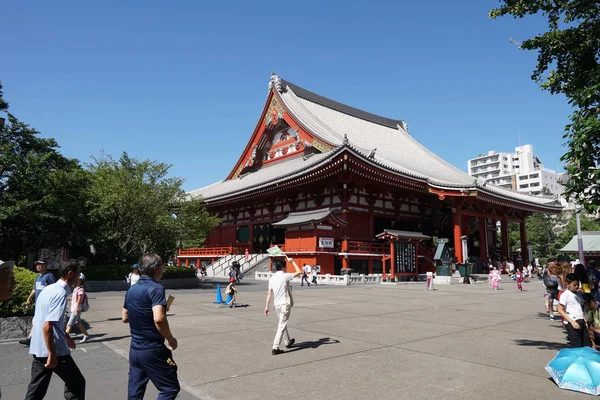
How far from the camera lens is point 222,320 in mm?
11156

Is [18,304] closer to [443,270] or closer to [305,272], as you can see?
[305,272]

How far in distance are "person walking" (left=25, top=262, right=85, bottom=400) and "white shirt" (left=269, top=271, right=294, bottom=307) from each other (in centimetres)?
379

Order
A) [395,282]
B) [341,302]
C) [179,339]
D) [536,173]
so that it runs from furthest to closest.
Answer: [536,173] < [395,282] < [341,302] < [179,339]

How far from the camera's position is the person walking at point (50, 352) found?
414cm

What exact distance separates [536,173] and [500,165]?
14.6 meters

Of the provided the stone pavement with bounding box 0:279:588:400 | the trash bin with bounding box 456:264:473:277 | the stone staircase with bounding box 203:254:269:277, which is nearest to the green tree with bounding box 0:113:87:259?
the stone pavement with bounding box 0:279:588:400

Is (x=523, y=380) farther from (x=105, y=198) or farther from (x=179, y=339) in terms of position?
(x=105, y=198)

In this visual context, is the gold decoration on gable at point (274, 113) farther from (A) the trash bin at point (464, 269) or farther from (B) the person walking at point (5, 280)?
(B) the person walking at point (5, 280)

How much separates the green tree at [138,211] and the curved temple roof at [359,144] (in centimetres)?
792

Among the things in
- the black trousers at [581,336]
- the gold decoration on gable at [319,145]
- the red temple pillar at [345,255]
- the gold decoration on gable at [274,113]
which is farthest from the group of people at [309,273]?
the black trousers at [581,336]

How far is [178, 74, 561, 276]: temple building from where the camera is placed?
26188 mm

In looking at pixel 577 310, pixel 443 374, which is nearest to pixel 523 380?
pixel 443 374

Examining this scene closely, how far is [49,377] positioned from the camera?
13.9 feet

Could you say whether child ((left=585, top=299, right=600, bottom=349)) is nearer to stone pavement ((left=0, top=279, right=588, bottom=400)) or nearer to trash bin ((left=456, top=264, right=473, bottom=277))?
stone pavement ((left=0, top=279, right=588, bottom=400))
